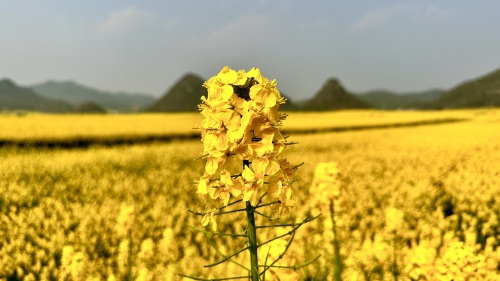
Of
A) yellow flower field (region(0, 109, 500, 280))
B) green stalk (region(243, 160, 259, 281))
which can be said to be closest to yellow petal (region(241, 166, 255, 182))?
green stalk (region(243, 160, 259, 281))

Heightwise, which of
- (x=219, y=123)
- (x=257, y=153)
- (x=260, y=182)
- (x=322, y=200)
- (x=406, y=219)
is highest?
(x=219, y=123)

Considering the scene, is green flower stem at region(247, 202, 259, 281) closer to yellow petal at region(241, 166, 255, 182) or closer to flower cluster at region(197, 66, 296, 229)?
flower cluster at region(197, 66, 296, 229)

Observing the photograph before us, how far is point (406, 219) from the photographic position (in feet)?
31.6

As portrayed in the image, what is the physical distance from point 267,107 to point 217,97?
33cm

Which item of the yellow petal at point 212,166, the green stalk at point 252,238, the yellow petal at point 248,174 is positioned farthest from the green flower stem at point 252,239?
the yellow petal at point 212,166

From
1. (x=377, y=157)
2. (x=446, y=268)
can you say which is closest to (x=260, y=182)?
(x=446, y=268)

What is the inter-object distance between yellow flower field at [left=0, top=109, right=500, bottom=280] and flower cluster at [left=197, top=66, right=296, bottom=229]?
2.09 meters

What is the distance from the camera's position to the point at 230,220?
950 cm

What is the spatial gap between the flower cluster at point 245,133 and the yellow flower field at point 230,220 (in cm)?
209

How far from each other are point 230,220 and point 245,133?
680 centimetres

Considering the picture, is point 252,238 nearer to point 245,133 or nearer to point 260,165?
point 260,165

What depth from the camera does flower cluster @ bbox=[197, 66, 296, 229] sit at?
2881 mm

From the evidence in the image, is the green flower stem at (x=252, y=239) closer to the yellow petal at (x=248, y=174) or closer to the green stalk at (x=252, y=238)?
the green stalk at (x=252, y=238)

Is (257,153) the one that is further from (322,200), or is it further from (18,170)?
(18,170)
